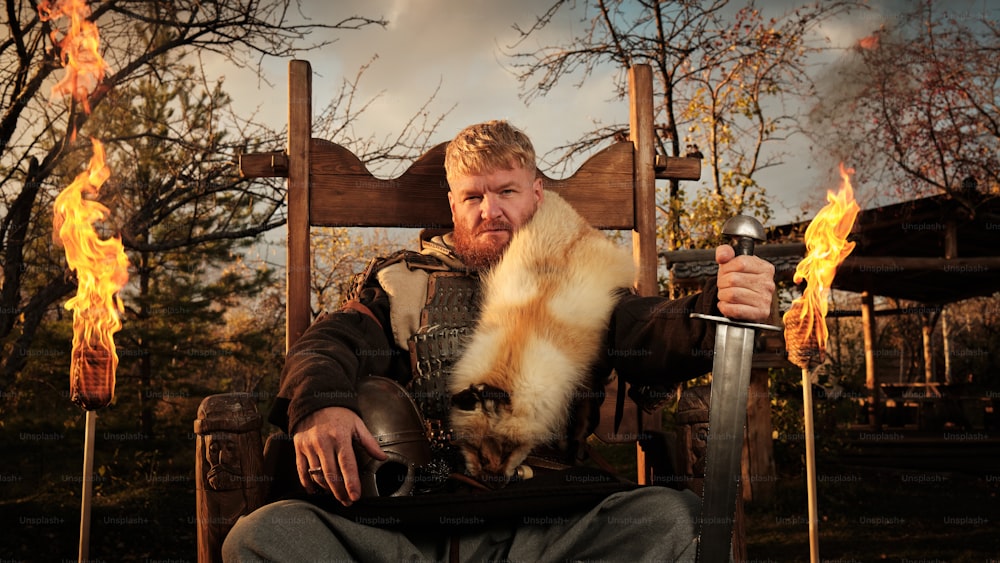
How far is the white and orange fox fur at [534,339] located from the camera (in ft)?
7.38

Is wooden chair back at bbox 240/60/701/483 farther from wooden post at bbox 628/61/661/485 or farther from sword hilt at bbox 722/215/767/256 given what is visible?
sword hilt at bbox 722/215/767/256

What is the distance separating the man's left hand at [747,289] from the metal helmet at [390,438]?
0.96 metres

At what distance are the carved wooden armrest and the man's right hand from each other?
0.16m

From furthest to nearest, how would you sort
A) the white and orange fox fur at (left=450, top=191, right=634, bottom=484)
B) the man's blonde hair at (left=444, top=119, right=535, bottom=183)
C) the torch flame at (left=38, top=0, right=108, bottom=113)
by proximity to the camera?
the torch flame at (left=38, top=0, right=108, bottom=113) → the man's blonde hair at (left=444, top=119, right=535, bottom=183) → the white and orange fox fur at (left=450, top=191, right=634, bottom=484)

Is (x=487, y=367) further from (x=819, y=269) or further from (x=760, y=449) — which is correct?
(x=760, y=449)

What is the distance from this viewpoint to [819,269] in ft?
11.5

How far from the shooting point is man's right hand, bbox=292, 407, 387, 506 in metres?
1.98

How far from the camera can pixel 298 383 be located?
221 cm

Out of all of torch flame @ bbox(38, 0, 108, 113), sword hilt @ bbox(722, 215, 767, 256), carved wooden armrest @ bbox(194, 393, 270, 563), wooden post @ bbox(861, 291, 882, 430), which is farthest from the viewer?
wooden post @ bbox(861, 291, 882, 430)

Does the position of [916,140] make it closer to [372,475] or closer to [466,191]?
[466,191]

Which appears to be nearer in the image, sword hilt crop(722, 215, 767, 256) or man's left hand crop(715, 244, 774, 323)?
sword hilt crop(722, 215, 767, 256)

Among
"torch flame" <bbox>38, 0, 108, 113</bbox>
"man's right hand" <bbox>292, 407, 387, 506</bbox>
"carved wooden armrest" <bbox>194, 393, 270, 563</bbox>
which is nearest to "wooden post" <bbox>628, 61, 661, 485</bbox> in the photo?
"man's right hand" <bbox>292, 407, 387, 506</bbox>

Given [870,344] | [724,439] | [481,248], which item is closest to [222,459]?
[481,248]

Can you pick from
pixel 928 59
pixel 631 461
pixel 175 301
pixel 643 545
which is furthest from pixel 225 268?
pixel 643 545
